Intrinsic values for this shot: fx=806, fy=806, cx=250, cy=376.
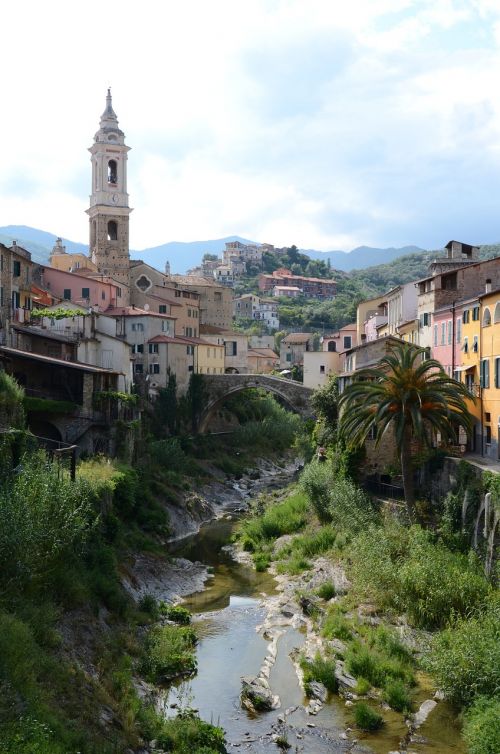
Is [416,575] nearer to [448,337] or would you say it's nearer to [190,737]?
[190,737]

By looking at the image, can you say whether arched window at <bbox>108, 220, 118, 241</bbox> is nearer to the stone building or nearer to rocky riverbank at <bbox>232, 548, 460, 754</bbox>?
the stone building

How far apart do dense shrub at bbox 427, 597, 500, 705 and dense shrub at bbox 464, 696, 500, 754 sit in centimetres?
47

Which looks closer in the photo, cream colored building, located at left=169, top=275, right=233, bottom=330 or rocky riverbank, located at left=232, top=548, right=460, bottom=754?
rocky riverbank, located at left=232, top=548, right=460, bottom=754

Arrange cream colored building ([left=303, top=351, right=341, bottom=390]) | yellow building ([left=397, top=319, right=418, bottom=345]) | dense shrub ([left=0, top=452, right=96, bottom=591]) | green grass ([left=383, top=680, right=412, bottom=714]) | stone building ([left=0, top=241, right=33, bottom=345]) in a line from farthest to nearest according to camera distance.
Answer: cream colored building ([left=303, top=351, right=341, bottom=390]) → yellow building ([left=397, top=319, right=418, bottom=345]) → stone building ([left=0, top=241, right=33, bottom=345]) → green grass ([left=383, top=680, right=412, bottom=714]) → dense shrub ([left=0, top=452, right=96, bottom=591])

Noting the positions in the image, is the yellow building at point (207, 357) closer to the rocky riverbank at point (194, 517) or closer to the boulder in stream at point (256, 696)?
the rocky riverbank at point (194, 517)

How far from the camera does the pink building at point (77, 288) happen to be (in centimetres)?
6512

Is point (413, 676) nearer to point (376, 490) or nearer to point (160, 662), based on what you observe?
point (160, 662)

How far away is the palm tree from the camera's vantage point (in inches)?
1248

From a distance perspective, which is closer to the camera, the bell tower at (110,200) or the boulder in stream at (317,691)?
the boulder in stream at (317,691)

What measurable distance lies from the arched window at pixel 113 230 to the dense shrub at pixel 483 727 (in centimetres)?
6759

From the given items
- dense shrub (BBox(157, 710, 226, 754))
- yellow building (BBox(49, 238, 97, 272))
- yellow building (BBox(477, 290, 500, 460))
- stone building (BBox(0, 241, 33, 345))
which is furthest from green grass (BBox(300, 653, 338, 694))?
yellow building (BBox(49, 238, 97, 272))

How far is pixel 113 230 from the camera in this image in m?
81.7

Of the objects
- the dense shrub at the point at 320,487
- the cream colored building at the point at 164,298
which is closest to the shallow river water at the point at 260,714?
the dense shrub at the point at 320,487

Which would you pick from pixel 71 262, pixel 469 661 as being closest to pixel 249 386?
pixel 71 262
